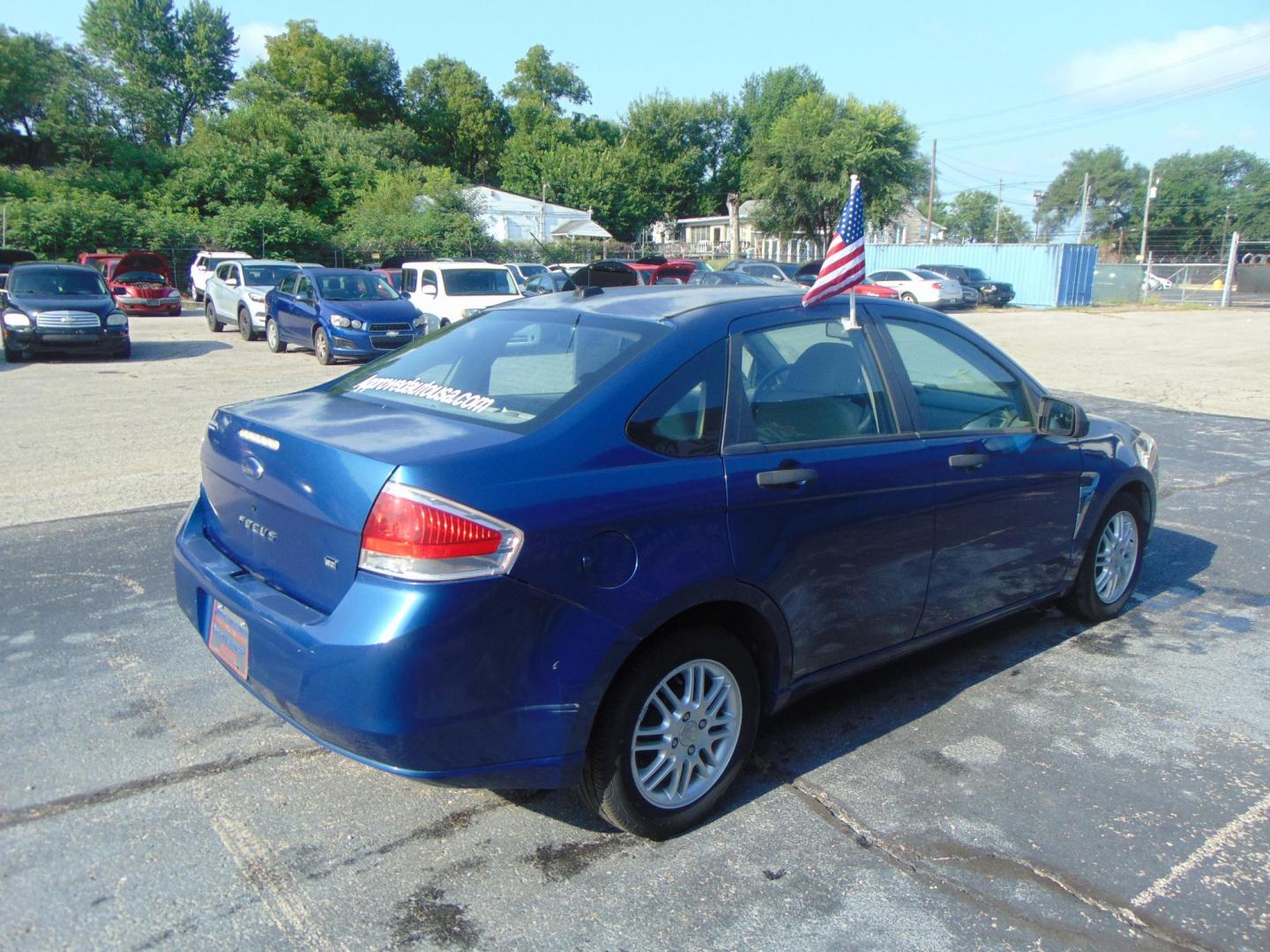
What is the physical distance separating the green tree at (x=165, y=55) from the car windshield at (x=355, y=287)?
63.1 metres

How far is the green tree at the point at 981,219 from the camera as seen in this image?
409 ft

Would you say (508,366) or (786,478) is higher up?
(508,366)

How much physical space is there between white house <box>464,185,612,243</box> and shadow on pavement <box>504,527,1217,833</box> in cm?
5006

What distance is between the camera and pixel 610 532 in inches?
111

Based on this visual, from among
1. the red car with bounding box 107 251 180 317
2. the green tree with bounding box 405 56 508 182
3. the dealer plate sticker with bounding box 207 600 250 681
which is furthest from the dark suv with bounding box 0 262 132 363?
the green tree with bounding box 405 56 508 182

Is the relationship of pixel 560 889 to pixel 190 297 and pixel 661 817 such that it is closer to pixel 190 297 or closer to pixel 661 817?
pixel 661 817

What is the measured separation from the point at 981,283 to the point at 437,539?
37342 millimetres

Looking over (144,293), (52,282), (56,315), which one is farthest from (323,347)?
(144,293)

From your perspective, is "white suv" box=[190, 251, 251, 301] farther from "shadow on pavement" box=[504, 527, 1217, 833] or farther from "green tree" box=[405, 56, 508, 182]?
"green tree" box=[405, 56, 508, 182]

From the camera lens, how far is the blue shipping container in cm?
3928

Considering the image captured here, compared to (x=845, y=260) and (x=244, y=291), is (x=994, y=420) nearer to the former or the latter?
(x=845, y=260)

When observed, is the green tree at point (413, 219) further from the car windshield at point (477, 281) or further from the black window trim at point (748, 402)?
the black window trim at point (748, 402)

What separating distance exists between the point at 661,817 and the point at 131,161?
53693 mm

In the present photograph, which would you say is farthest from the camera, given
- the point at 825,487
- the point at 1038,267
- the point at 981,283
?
the point at 1038,267
